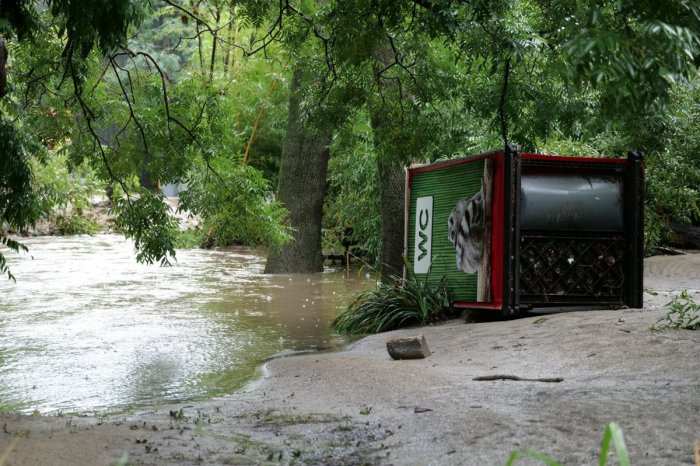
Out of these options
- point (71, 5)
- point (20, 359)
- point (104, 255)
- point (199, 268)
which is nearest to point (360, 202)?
point (199, 268)

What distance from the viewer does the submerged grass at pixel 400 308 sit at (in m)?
11.5

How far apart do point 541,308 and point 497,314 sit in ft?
1.95

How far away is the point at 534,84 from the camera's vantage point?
10812mm

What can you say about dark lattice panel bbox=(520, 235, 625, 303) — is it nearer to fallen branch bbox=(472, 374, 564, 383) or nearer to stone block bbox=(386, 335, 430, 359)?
stone block bbox=(386, 335, 430, 359)

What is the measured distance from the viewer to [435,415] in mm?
5426

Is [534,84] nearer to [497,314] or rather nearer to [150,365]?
[497,314]

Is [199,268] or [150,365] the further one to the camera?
[199,268]

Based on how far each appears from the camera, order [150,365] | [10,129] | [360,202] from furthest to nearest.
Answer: [360,202]
[150,365]
[10,129]

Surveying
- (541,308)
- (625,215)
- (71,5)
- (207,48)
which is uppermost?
(207,48)

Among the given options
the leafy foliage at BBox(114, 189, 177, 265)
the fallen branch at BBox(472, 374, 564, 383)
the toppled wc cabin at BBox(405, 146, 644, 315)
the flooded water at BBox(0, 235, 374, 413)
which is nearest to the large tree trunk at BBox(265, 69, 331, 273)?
the flooded water at BBox(0, 235, 374, 413)

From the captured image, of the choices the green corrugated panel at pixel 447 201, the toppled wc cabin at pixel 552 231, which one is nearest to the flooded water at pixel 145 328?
the green corrugated panel at pixel 447 201

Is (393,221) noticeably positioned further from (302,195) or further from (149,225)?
(302,195)

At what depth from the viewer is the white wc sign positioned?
39.4 ft

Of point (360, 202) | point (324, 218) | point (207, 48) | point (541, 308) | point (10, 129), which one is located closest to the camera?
point (10, 129)
